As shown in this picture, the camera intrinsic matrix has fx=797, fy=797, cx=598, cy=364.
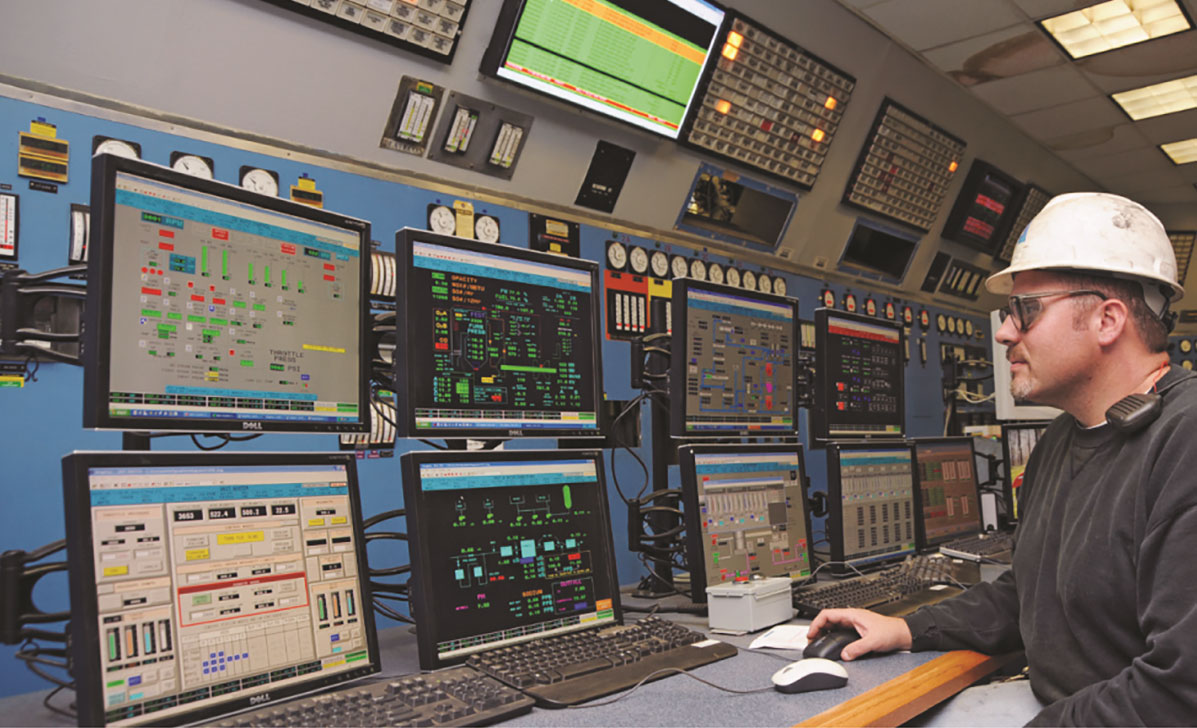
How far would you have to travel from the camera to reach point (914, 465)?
2615 mm

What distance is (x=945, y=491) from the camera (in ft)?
9.26

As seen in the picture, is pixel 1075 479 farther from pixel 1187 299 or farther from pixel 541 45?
pixel 1187 299

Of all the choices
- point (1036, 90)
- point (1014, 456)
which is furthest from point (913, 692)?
point (1036, 90)

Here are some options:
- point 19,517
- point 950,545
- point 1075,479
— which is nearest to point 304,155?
point 19,517

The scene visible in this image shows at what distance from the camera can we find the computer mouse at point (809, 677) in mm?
1248

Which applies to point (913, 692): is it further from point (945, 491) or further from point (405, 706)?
point (945, 491)

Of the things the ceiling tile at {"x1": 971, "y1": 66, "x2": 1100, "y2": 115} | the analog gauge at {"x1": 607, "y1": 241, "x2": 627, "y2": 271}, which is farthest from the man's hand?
the ceiling tile at {"x1": 971, "y1": 66, "x2": 1100, "y2": 115}

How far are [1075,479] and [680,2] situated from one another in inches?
89.0

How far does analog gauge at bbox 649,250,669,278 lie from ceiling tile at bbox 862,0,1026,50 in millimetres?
1650

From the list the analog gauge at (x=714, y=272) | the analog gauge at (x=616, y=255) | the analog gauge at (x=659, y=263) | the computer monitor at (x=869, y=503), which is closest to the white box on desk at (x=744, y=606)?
the computer monitor at (x=869, y=503)

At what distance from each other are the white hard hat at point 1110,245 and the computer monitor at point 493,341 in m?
0.88

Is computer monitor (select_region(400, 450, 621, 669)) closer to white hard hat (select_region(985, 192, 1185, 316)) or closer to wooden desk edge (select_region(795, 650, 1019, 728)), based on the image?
wooden desk edge (select_region(795, 650, 1019, 728))

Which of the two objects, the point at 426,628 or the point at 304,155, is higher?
the point at 304,155

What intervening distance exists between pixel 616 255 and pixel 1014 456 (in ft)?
6.56
